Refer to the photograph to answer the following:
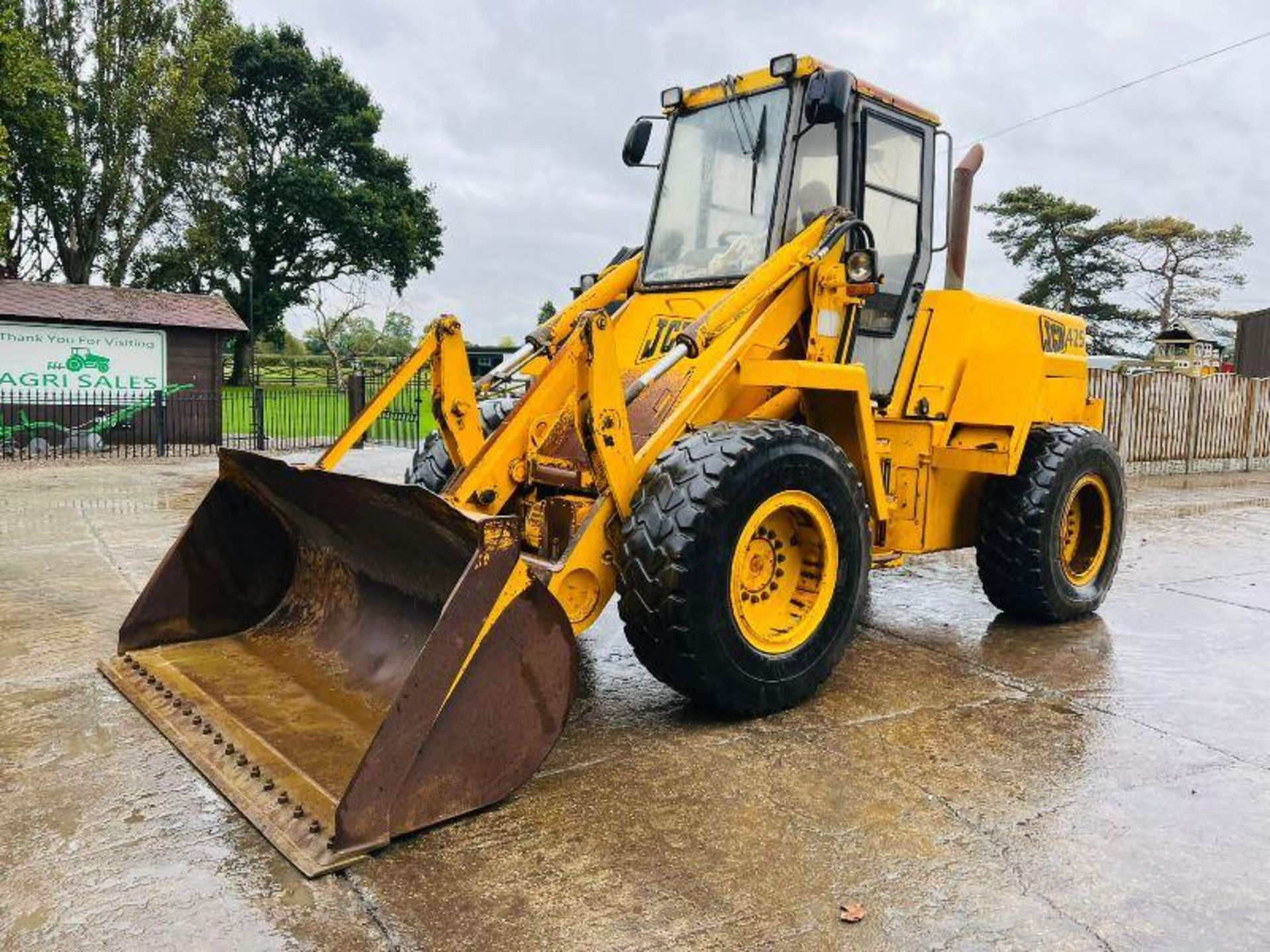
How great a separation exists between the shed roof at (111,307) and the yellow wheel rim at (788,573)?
16566 millimetres

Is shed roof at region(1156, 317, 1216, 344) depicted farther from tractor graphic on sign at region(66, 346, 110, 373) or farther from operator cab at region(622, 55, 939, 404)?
operator cab at region(622, 55, 939, 404)

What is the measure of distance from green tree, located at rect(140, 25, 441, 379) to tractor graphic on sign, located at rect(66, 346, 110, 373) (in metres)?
18.1

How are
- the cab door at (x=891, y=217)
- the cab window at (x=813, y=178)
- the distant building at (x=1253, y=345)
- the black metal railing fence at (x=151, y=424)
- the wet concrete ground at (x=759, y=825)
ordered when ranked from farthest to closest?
the distant building at (x=1253, y=345) → the black metal railing fence at (x=151, y=424) → the cab door at (x=891, y=217) → the cab window at (x=813, y=178) → the wet concrete ground at (x=759, y=825)

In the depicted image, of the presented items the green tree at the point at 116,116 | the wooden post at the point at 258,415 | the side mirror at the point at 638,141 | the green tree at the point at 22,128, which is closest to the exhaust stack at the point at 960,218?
the side mirror at the point at 638,141

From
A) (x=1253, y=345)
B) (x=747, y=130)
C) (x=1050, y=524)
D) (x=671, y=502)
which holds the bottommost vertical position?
(x=1050, y=524)

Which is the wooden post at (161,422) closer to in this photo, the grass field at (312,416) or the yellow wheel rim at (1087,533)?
the grass field at (312,416)

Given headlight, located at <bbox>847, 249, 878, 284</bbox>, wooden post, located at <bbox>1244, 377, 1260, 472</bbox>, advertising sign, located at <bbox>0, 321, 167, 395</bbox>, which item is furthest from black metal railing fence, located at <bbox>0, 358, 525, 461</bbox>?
wooden post, located at <bbox>1244, 377, 1260, 472</bbox>

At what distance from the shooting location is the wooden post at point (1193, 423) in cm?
1594

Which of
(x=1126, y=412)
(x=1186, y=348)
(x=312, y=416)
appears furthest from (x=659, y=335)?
(x=1186, y=348)

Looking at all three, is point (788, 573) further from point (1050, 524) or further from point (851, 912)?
point (1050, 524)

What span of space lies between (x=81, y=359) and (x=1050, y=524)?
668 inches

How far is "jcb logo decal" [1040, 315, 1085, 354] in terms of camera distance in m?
5.88

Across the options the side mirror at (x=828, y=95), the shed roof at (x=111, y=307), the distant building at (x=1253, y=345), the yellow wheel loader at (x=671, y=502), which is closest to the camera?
the yellow wheel loader at (x=671, y=502)

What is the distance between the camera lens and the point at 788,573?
13.6ft
